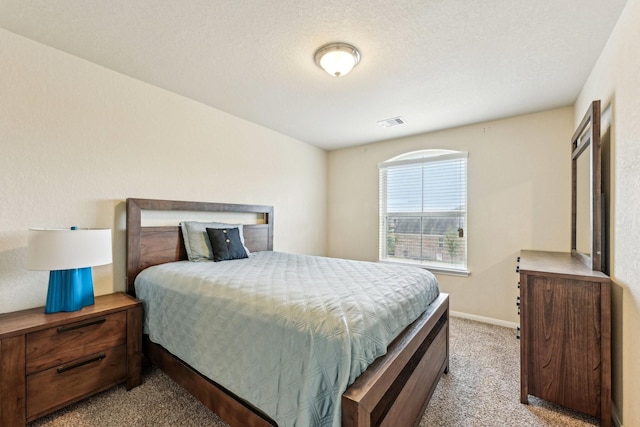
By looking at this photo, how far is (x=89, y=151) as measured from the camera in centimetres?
224

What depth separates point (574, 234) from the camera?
272 centimetres

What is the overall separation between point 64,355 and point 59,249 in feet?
2.21

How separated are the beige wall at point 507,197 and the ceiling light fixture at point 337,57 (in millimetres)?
→ 2175

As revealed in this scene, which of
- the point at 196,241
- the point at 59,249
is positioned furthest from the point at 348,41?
the point at 59,249

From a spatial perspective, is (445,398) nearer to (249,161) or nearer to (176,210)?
(176,210)

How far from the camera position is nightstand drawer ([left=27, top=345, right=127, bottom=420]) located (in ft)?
5.33

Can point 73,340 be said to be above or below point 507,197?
below

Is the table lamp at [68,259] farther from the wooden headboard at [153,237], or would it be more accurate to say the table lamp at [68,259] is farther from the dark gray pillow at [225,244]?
the dark gray pillow at [225,244]

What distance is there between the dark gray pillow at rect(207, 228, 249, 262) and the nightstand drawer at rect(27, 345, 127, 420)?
3.26 feet

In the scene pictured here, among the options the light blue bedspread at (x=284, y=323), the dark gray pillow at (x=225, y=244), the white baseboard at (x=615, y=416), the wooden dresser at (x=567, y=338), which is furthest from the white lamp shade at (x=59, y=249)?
the white baseboard at (x=615, y=416)

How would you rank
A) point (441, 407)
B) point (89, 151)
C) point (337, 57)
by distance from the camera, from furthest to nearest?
1. point (89, 151)
2. point (337, 57)
3. point (441, 407)

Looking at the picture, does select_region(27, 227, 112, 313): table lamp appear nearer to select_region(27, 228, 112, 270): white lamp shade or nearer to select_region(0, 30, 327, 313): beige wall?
select_region(27, 228, 112, 270): white lamp shade

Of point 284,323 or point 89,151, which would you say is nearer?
point 284,323

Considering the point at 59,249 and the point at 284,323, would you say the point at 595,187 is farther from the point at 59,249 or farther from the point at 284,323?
the point at 59,249
